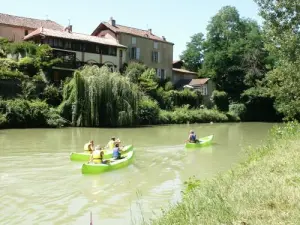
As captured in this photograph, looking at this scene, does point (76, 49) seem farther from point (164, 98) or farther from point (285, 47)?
point (285, 47)

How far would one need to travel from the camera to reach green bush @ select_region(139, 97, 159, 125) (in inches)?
1612

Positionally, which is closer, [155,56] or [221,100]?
[155,56]

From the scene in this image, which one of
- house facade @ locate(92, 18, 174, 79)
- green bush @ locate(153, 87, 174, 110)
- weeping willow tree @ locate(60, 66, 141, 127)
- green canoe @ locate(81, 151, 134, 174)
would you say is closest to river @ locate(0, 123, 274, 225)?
green canoe @ locate(81, 151, 134, 174)

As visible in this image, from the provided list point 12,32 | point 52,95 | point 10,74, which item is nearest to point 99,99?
point 52,95

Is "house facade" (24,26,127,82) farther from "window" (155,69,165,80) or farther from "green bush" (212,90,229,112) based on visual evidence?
"green bush" (212,90,229,112)

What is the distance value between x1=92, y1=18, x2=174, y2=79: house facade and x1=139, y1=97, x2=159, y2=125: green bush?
11.5 meters

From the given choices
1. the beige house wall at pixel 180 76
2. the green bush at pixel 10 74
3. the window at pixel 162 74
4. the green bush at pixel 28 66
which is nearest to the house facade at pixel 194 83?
the beige house wall at pixel 180 76

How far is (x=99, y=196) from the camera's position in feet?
40.7

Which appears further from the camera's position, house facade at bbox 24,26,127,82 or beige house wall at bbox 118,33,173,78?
beige house wall at bbox 118,33,173,78

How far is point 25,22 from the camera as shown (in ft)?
163

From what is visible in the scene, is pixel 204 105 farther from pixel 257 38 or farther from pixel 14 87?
pixel 14 87

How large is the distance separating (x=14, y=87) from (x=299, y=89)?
1055 inches

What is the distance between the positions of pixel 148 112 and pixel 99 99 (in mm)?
7876

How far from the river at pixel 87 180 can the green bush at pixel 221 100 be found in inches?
1205
